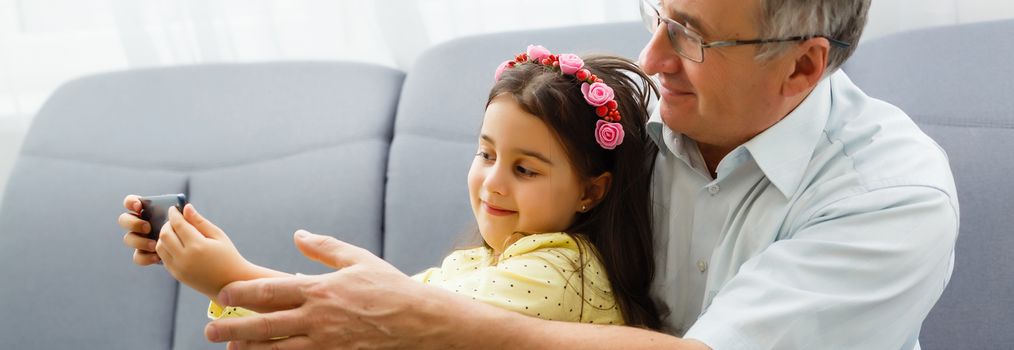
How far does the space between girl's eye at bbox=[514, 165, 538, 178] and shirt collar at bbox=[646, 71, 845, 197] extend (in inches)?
11.4

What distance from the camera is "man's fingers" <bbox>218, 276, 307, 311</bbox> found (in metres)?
1.35

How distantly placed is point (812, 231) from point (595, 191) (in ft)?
1.19

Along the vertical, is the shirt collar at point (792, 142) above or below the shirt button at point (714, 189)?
above

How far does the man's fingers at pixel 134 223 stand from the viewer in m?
1.55

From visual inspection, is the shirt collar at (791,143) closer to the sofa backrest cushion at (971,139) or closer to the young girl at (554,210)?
the young girl at (554,210)

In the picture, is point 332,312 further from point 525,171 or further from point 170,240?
point 525,171

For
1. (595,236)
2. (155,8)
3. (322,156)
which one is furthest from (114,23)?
(595,236)

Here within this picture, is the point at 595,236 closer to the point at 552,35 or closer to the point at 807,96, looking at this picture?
the point at 807,96

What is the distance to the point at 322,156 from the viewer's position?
7.39ft

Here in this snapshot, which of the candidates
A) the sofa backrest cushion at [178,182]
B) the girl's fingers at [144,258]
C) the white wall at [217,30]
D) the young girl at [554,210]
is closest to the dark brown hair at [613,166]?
the young girl at [554,210]

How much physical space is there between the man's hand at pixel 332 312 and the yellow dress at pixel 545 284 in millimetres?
131

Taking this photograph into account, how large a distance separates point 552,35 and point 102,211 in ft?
3.40

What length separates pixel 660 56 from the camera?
1.51 meters

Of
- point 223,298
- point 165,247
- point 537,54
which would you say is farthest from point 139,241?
point 537,54
